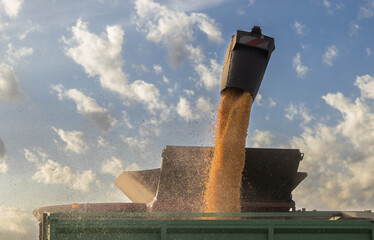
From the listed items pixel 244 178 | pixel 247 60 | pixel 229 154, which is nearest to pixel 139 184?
pixel 244 178

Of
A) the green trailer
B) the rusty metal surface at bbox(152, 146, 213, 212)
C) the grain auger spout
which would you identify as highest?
the grain auger spout

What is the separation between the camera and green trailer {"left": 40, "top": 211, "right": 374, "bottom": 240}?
3217mm

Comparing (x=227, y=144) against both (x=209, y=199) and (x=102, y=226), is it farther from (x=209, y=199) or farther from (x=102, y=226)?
(x=102, y=226)

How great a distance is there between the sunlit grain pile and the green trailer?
197 cm

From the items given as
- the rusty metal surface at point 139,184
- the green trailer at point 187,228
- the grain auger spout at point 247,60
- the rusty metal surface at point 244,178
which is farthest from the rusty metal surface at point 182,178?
the green trailer at point 187,228

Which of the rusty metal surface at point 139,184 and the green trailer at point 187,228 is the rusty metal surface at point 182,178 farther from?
the green trailer at point 187,228

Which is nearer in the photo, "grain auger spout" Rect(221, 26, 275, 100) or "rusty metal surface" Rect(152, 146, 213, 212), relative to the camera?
A: "grain auger spout" Rect(221, 26, 275, 100)

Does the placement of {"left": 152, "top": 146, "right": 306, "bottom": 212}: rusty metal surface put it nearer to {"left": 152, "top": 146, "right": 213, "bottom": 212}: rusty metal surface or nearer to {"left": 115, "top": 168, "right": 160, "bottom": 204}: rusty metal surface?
{"left": 152, "top": 146, "right": 213, "bottom": 212}: rusty metal surface

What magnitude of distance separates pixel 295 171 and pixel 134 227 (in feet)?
11.4

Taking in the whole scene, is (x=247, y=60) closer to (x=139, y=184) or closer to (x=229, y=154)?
(x=229, y=154)

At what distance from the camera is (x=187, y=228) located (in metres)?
3.28

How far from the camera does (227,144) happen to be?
219 inches

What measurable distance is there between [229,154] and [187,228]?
7.74 feet

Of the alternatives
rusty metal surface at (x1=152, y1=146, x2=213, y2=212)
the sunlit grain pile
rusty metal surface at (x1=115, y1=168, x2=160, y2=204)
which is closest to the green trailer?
the sunlit grain pile
